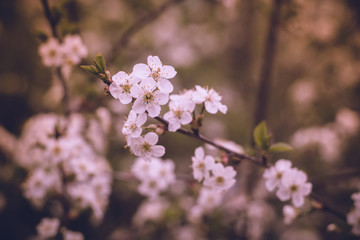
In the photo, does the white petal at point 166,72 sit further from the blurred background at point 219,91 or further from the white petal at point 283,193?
the white petal at point 283,193

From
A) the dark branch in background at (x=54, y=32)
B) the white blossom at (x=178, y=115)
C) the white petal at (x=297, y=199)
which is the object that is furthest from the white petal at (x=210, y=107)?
the dark branch in background at (x=54, y=32)

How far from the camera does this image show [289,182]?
1470mm

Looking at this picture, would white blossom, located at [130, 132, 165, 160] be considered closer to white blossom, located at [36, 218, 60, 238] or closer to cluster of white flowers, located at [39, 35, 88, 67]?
cluster of white flowers, located at [39, 35, 88, 67]

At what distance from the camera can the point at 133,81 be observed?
1.26 m

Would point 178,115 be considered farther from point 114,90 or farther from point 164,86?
point 114,90

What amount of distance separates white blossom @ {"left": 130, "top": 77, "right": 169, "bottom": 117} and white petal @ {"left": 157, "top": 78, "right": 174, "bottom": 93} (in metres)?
0.02

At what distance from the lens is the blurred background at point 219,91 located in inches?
101

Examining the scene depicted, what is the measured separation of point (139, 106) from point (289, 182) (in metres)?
0.96

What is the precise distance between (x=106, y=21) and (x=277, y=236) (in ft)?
13.4

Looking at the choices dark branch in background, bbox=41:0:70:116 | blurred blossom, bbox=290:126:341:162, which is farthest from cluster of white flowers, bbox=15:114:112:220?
blurred blossom, bbox=290:126:341:162

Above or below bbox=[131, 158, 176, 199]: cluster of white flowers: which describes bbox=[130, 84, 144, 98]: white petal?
below

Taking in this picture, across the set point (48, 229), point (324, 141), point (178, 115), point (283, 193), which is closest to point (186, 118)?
point (178, 115)

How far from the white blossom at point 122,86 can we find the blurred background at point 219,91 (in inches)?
32.4

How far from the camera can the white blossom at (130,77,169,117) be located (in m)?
1.22
